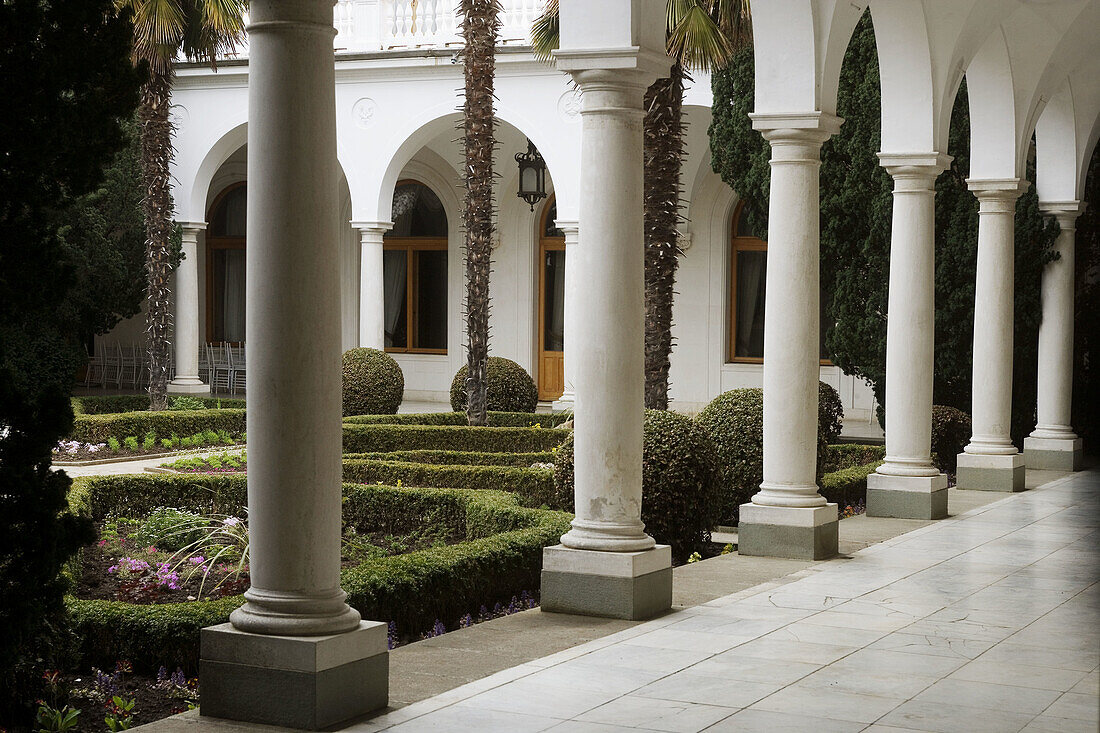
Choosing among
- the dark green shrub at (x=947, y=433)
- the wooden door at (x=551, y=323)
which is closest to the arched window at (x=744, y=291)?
the wooden door at (x=551, y=323)

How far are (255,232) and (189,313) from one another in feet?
59.6

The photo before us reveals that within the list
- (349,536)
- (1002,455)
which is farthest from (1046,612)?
(1002,455)

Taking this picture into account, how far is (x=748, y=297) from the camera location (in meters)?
22.9

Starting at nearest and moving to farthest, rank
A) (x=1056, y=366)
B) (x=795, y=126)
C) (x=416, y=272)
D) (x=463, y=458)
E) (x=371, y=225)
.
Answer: (x=795, y=126) → (x=463, y=458) → (x=1056, y=366) → (x=371, y=225) → (x=416, y=272)

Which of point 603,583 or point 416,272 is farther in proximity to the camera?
point 416,272

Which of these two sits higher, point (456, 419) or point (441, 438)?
point (456, 419)

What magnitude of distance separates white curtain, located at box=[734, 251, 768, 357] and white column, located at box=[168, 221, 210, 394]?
30.3 feet

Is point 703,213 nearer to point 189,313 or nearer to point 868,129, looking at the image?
point 868,129

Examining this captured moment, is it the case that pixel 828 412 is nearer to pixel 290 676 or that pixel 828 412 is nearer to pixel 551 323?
pixel 290 676

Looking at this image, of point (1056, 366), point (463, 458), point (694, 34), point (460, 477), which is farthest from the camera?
point (1056, 366)

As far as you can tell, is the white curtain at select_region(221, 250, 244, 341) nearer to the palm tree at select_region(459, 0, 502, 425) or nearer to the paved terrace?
the palm tree at select_region(459, 0, 502, 425)

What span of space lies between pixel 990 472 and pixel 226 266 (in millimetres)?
17925

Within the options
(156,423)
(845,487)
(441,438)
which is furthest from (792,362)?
(156,423)

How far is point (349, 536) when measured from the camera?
31.8ft
